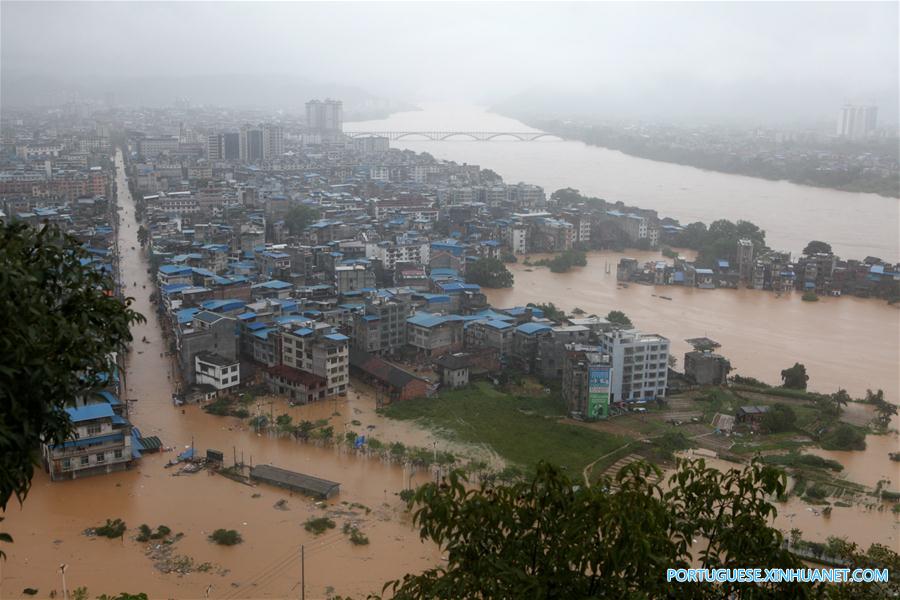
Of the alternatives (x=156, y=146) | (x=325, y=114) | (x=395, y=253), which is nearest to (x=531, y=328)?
(x=395, y=253)

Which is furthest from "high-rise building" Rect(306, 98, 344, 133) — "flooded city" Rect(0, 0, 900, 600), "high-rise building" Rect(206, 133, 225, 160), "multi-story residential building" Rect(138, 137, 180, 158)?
"flooded city" Rect(0, 0, 900, 600)

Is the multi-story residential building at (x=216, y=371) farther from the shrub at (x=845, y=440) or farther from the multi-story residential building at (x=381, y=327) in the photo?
the shrub at (x=845, y=440)

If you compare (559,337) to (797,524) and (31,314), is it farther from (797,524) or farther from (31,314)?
(31,314)

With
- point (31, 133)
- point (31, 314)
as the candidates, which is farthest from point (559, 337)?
point (31, 133)

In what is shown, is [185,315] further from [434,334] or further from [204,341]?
[434,334]

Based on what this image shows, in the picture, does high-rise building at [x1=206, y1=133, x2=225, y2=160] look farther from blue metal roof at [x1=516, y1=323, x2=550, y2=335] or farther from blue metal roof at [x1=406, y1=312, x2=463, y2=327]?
blue metal roof at [x1=516, y1=323, x2=550, y2=335]

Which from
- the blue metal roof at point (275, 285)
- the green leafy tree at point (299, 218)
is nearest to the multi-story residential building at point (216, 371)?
the blue metal roof at point (275, 285)
